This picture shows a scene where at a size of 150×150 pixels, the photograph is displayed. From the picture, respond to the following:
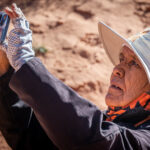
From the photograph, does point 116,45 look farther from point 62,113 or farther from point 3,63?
point 62,113

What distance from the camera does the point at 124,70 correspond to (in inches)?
69.5

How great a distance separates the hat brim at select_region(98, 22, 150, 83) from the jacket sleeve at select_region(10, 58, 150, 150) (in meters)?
0.57

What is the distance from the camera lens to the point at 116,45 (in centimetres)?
209

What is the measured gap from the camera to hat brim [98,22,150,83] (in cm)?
154

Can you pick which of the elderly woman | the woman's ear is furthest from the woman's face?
the woman's ear

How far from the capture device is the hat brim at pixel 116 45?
60.8 inches

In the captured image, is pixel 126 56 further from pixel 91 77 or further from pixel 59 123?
pixel 91 77

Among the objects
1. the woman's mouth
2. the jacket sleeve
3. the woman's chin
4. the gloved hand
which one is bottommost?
the woman's chin

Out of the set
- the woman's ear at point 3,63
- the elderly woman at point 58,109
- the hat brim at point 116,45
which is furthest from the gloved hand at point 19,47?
the hat brim at point 116,45

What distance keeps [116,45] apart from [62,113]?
1.21m

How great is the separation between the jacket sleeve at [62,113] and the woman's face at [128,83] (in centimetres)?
56

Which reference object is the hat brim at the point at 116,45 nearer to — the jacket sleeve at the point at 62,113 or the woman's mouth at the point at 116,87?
the woman's mouth at the point at 116,87

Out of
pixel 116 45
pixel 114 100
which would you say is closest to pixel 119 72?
pixel 114 100

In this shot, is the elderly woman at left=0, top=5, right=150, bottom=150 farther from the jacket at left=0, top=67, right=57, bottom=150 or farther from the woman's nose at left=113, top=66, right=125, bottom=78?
the woman's nose at left=113, top=66, right=125, bottom=78
